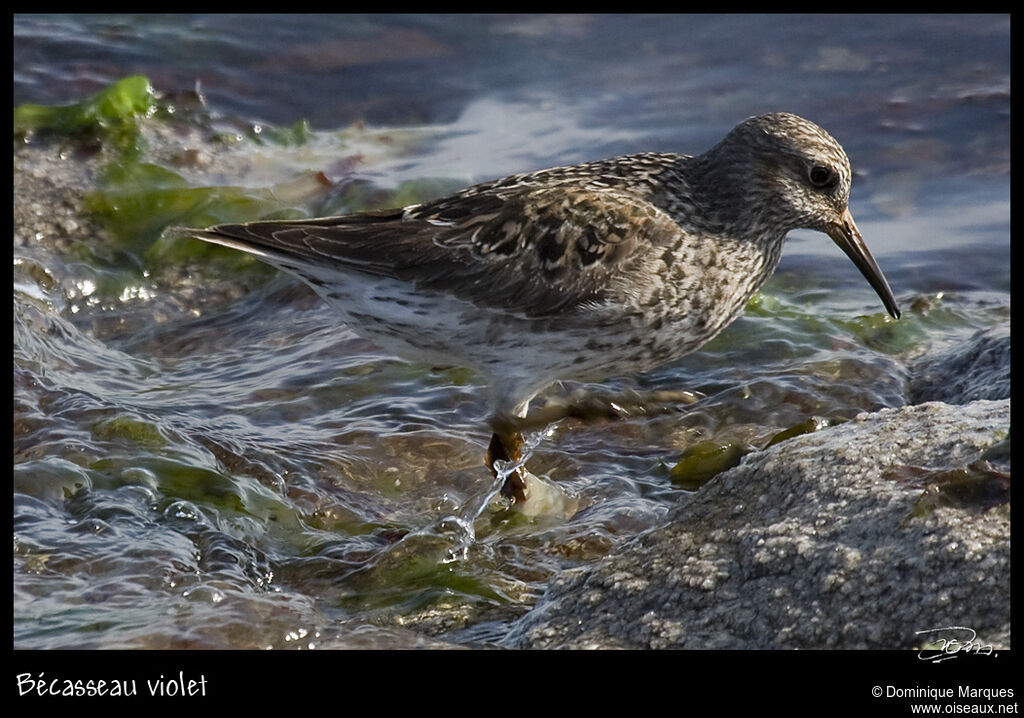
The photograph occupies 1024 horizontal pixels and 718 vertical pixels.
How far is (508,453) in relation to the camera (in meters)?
6.00

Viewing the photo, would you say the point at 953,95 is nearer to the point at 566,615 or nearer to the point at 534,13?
the point at 534,13

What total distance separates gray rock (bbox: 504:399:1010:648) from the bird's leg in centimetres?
128

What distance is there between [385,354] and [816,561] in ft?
12.6

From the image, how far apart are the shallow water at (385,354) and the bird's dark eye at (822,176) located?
4.24 ft

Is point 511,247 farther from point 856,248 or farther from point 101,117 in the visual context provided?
point 101,117

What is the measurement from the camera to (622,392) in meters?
6.88

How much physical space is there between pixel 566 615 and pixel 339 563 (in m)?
1.33

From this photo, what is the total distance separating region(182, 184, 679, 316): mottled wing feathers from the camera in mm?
5480
